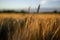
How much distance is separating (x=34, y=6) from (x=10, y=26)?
9.7 inches

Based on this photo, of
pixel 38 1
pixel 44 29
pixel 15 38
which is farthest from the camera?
pixel 38 1

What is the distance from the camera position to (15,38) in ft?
2.95

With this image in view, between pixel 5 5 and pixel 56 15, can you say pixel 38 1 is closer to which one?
pixel 56 15

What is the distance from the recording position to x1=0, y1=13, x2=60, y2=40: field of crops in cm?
81

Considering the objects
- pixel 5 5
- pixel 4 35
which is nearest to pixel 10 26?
pixel 4 35

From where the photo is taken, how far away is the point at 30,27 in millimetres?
830

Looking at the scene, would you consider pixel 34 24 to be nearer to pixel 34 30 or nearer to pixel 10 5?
pixel 34 30

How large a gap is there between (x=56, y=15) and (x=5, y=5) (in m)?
0.43

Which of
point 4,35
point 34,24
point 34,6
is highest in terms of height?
point 34,6

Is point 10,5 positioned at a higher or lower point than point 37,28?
higher

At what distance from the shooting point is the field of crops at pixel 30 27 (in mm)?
810

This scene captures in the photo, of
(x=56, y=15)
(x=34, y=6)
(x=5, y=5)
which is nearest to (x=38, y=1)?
(x=34, y=6)

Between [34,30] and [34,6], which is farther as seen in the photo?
[34,6]

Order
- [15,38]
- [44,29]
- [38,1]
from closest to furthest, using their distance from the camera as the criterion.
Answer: [44,29], [15,38], [38,1]
